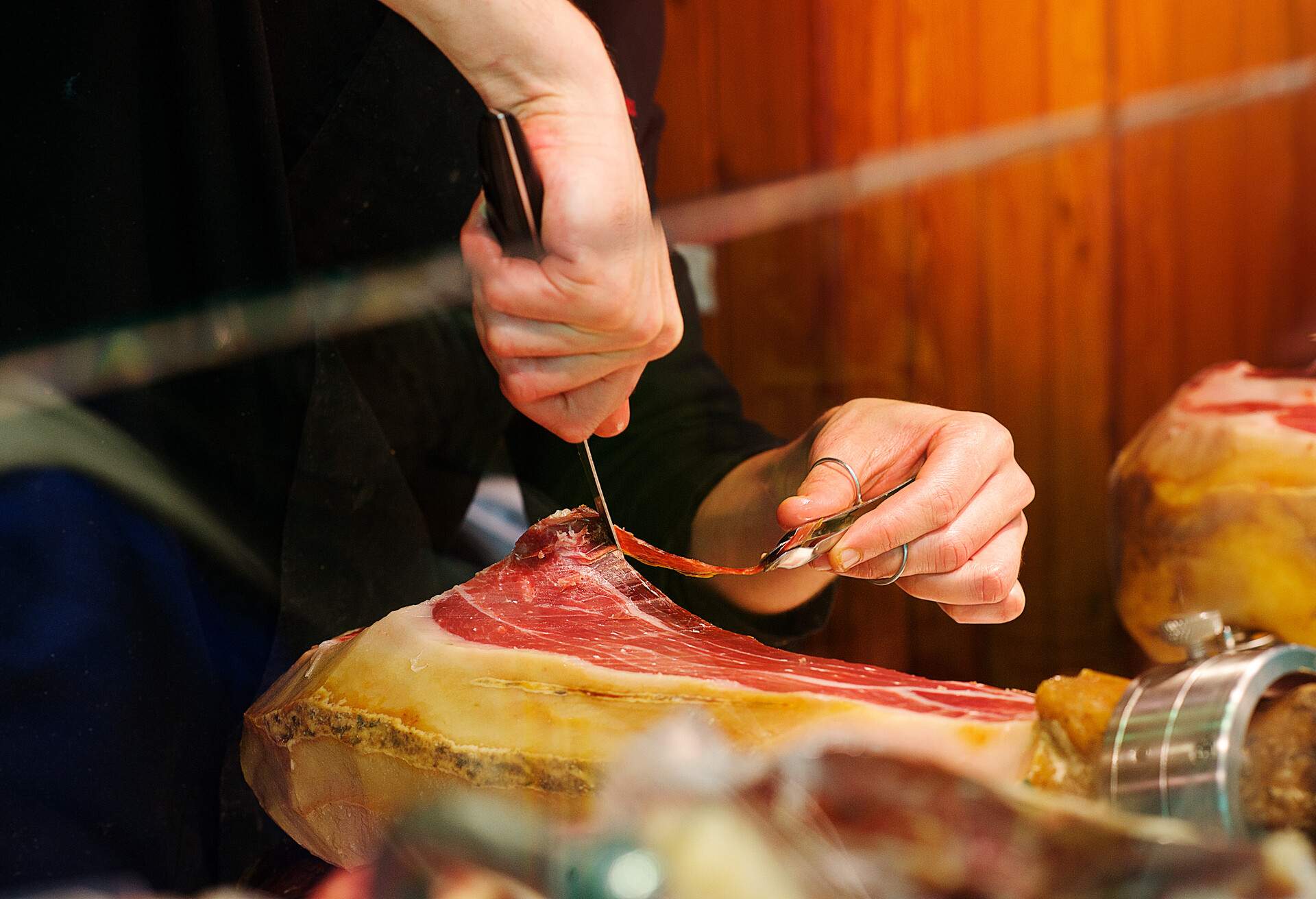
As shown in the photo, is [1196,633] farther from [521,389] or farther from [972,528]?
[521,389]

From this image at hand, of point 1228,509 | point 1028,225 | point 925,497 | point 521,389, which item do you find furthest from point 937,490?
point 1028,225

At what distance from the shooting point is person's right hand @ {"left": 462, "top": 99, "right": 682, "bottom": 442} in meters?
0.47

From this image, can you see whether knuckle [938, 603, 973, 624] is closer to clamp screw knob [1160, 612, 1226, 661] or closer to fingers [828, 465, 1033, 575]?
fingers [828, 465, 1033, 575]

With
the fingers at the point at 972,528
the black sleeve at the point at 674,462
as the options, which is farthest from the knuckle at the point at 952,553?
the black sleeve at the point at 674,462

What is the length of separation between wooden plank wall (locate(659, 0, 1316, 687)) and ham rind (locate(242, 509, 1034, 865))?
18 centimetres

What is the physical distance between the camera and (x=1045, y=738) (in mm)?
371

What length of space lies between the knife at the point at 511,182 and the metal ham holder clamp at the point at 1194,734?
0.31 meters

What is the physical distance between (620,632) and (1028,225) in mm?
653

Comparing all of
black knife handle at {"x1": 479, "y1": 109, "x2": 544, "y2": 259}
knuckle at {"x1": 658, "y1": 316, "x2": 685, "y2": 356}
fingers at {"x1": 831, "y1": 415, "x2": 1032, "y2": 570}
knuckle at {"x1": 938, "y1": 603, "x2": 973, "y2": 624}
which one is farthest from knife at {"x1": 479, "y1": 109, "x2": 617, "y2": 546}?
knuckle at {"x1": 938, "y1": 603, "x2": 973, "y2": 624}

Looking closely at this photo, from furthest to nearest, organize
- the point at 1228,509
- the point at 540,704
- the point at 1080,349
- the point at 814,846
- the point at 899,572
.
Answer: the point at 1080,349
the point at 1228,509
the point at 899,572
the point at 540,704
the point at 814,846

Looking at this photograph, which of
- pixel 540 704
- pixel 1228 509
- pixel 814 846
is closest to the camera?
pixel 814 846

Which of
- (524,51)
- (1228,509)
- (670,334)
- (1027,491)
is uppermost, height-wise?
(524,51)

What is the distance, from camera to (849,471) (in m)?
0.53

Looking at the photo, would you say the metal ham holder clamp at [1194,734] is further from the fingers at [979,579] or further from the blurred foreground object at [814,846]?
the fingers at [979,579]
